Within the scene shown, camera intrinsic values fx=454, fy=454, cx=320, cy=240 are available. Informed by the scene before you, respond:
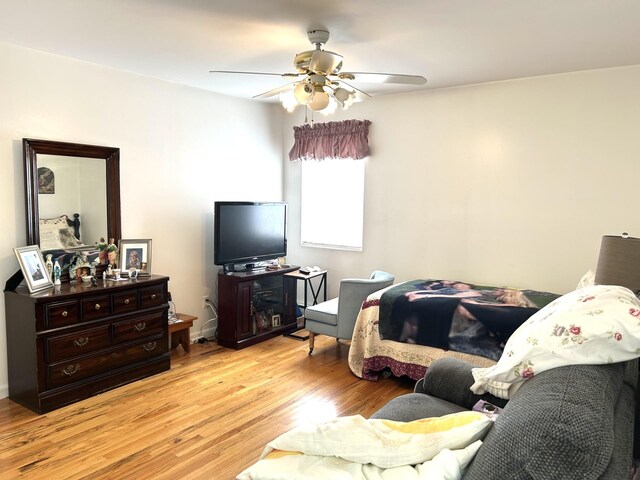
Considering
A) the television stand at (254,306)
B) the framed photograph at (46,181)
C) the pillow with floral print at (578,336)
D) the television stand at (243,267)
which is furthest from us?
the television stand at (243,267)

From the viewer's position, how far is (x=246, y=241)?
4.71m

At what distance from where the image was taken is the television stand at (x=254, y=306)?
444 cm

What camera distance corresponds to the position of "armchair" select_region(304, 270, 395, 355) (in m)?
3.95

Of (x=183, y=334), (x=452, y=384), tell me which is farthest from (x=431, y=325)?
(x=183, y=334)

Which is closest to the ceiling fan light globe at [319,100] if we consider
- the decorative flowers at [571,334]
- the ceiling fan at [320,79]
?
the ceiling fan at [320,79]

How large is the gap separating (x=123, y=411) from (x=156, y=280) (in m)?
1.03

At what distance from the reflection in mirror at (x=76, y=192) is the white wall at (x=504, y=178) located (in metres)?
2.55

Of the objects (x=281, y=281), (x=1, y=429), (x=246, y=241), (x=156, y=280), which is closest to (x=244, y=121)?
(x=246, y=241)

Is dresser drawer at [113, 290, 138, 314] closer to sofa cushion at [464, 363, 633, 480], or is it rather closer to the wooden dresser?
the wooden dresser

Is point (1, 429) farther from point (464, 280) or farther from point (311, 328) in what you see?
point (464, 280)

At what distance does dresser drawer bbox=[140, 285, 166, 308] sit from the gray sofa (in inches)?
121

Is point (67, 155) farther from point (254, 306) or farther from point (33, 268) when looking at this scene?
point (254, 306)

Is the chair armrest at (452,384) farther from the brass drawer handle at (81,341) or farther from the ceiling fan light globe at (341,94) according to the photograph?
the brass drawer handle at (81,341)

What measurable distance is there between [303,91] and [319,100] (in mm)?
114
